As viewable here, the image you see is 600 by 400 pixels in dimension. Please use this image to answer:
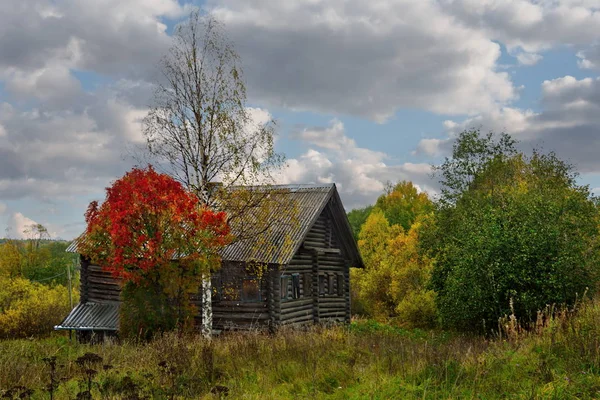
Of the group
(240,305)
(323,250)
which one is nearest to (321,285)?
(323,250)

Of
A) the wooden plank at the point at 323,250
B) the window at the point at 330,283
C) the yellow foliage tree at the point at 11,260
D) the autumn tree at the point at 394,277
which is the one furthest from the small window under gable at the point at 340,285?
the yellow foliage tree at the point at 11,260

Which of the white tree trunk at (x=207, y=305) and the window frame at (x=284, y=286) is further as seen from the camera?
the window frame at (x=284, y=286)

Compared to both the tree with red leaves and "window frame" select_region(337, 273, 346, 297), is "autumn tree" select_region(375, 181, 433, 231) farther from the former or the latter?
the tree with red leaves

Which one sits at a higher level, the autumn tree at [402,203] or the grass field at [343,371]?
the autumn tree at [402,203]

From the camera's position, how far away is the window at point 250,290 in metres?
23.5

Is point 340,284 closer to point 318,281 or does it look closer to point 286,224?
point 318,281

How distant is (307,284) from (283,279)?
2144mm

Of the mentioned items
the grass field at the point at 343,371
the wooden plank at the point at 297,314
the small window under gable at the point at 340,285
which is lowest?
the wooden plank at the point at 297,314

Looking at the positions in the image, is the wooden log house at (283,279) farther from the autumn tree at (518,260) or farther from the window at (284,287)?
the autumn tree at (518,260)

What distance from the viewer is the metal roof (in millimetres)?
24859

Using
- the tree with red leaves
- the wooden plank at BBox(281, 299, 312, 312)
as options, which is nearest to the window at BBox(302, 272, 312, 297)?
the wooden plank at BBox(281, 299, 312, 312)

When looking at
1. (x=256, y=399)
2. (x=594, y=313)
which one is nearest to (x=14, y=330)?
(x=256, y=399)

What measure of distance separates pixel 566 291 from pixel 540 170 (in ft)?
70.7

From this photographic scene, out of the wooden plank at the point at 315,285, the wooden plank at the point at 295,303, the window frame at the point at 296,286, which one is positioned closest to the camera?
the wooden plank at the point at 295,303
